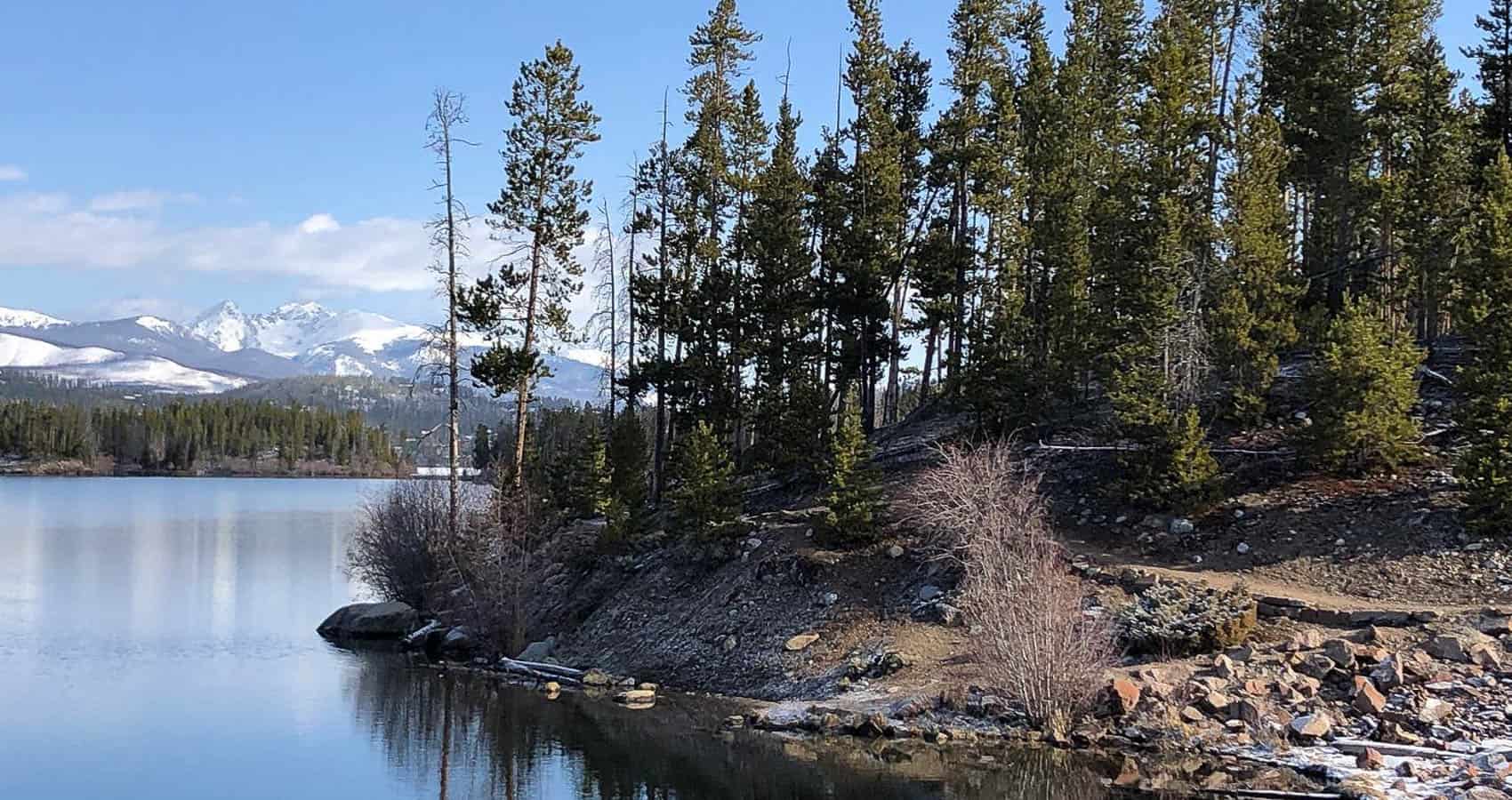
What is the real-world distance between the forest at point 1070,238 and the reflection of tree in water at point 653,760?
30.1ft

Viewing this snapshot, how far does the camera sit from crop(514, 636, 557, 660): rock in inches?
1395

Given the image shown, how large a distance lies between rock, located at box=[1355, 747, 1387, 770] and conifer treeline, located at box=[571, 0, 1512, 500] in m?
11.1

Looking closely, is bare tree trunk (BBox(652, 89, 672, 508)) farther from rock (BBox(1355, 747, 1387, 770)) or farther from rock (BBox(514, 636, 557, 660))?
rock (BBox(1355, 747, 1387, 770))

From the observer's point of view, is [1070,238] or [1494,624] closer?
[1494,624]

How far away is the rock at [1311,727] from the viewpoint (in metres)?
23.3

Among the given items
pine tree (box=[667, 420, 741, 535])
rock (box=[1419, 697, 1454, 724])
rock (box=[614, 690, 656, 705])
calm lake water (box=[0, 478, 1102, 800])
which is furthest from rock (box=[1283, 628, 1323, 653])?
pine tree (box=[667, 420, 741, 535])

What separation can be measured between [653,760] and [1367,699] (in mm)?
13237

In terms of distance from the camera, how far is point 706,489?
116 ft

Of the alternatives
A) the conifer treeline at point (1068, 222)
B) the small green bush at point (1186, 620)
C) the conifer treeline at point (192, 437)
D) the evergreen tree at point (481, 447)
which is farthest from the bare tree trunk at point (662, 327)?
the conifer treeline at point (192, 437)

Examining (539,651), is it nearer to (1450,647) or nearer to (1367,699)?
(1367,699)

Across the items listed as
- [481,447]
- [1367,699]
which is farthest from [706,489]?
[481,447]

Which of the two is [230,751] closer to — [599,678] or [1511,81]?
[599,678]

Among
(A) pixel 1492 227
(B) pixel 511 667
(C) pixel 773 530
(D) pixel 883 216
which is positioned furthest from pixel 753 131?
(A) pixel 1492 227

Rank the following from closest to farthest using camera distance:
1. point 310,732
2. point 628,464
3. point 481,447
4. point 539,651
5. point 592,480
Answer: point 310,732
point 539,651
point 592,480
point 628,464
point 481,447
